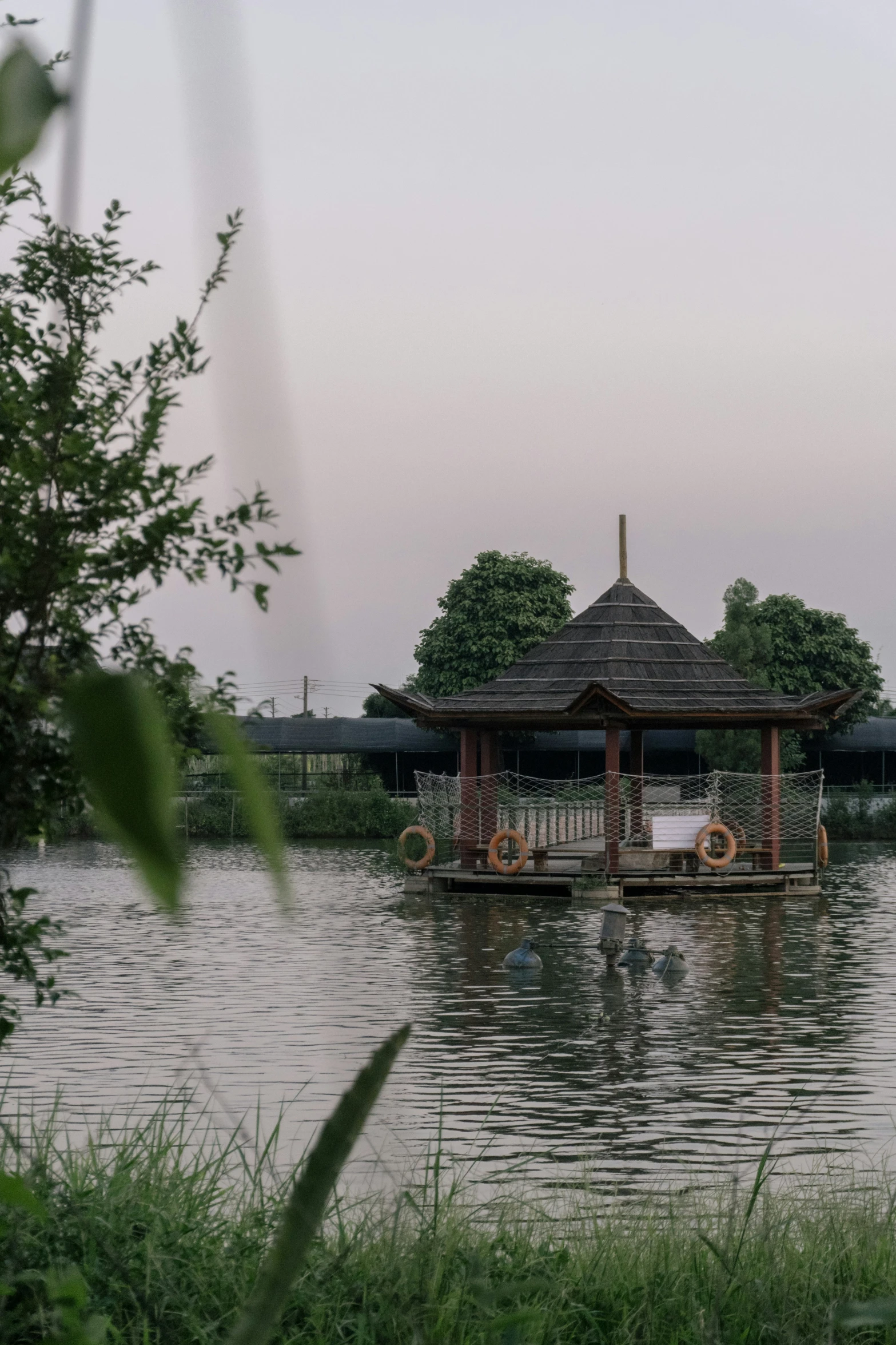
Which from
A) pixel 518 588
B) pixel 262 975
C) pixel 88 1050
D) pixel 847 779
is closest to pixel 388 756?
pixel 518 588

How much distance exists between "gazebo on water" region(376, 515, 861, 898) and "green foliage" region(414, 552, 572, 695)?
24.8 metres

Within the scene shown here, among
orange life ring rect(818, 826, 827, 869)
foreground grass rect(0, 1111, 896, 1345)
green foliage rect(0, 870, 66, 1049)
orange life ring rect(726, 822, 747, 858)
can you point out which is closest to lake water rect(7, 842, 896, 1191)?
foreground grass rect(0, 1111, 896, 1345)

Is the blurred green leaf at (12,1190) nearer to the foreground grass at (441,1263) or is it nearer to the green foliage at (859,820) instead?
the foreground grass at (441,1263)

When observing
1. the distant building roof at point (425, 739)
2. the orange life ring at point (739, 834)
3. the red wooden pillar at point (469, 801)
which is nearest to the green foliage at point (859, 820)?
the distant building roof at point (425, 739)

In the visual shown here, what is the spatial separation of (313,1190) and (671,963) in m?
16.2

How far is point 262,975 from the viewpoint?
17.0 m

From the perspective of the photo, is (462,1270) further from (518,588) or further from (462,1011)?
(518,588)

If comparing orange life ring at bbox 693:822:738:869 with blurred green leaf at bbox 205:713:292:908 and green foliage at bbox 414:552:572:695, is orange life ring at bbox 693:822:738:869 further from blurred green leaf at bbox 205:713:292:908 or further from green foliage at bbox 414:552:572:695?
green foliage at bbox 414:552:572:695

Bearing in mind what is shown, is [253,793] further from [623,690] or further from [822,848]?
[822,848]

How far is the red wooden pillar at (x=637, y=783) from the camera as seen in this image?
27297 mm

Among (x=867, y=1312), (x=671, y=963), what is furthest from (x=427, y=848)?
(x=867, y=1312)

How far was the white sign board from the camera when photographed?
85.3 feet

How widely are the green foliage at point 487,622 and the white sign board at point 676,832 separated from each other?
1093 inches

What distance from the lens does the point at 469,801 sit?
89.0 feet
